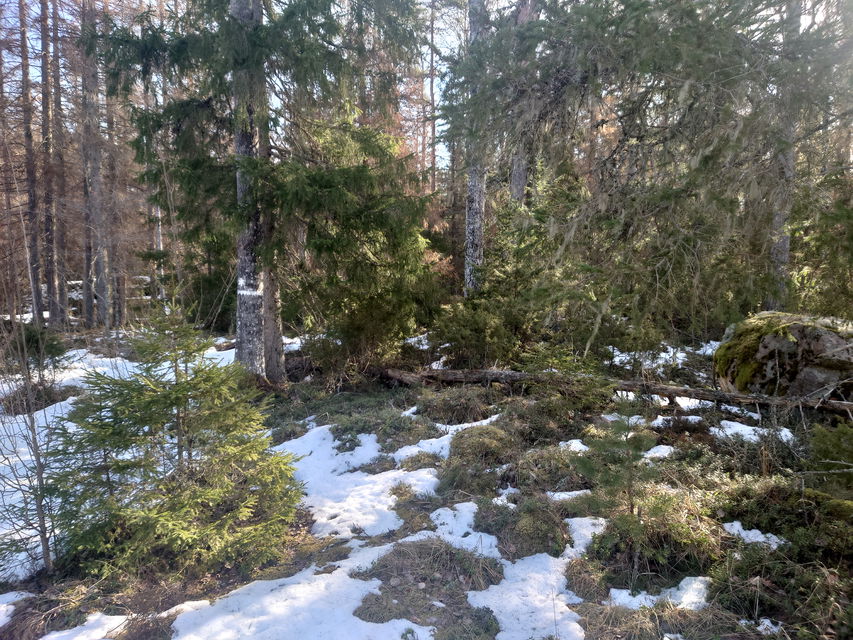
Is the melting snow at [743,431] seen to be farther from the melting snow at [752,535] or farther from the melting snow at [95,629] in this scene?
the melting snow at [95,629]

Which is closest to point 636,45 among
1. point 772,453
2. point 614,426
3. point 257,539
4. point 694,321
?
point 694,321

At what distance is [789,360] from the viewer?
564 cm

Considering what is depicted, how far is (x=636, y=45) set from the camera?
3039 millimetres

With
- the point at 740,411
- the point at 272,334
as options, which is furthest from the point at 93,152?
the point at 740,411

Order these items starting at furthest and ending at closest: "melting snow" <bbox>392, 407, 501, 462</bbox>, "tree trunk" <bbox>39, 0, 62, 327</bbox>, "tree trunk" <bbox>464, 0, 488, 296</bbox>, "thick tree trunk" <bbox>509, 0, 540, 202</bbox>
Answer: "tree trunk" <bbox>39, 0, 62, 327</bbox>, "tree trunk" <bbox>464, 0, 488, 296</bbox>, "melting snow" <bbox>392, 407, 501, 462</bbox>, "thick tree trunk" <bbox>509, 0, 540, 202</bbox>

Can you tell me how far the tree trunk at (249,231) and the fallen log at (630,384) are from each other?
2405mm

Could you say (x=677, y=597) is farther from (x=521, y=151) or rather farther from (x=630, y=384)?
(x=521, y=151)

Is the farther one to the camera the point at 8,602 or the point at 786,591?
the point at 8,602

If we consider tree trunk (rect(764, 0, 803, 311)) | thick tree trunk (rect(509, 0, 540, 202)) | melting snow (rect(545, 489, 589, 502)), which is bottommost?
melting snow (rect(545, 489, 589, 502))

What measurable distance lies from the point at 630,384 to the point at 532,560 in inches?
133

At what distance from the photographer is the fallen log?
4.79m

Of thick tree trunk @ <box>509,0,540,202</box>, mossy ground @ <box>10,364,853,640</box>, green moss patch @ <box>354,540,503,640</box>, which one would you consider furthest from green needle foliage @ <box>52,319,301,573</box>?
thick tree trunk @ <box>509,0,540,202</box>

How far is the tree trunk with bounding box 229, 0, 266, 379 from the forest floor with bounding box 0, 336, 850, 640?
3.47 metres

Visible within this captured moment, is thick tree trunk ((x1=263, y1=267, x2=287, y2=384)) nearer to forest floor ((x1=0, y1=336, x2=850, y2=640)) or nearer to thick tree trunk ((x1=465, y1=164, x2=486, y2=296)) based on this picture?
forest floor ((x1=0, y1=336, x2=850, y2=640))
